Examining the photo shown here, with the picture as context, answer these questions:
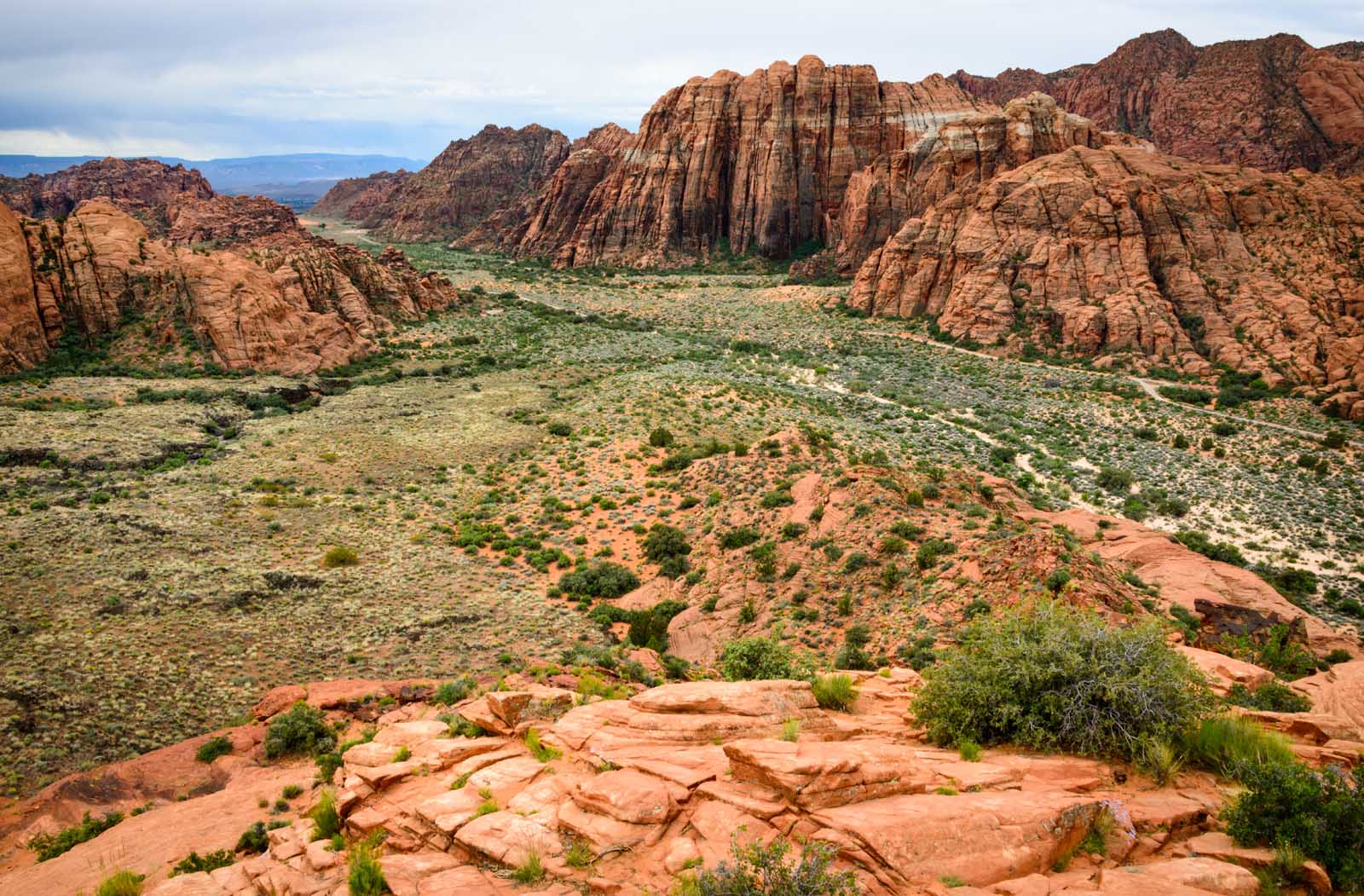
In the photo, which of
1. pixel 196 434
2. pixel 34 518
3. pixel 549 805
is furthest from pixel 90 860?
pixel 196 434

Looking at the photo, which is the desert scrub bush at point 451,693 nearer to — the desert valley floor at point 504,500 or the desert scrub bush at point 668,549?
the desert valley floor at point 504,500

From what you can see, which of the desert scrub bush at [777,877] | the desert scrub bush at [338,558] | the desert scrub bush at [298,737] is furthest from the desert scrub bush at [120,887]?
the desert scrub bush at [338,558]

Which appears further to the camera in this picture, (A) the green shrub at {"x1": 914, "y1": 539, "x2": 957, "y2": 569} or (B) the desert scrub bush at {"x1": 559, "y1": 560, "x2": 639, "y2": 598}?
(B) the desert scrub bush at {"x1": 559, "y1": 560, "x2": 639, "y2": 598}

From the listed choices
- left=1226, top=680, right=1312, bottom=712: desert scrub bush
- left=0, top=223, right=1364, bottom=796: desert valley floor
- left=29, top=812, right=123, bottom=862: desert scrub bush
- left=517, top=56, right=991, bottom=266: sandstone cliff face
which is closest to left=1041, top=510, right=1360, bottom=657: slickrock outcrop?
left=1226, top=680, right=1312, bottom=712: desert scrub bush

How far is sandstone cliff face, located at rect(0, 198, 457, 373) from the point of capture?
4791cm

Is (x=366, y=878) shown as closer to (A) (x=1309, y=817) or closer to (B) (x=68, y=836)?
(B) (x=68, y=836)

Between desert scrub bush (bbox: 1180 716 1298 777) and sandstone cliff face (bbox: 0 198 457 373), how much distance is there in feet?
188

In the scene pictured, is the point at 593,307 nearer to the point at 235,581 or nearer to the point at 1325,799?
the point at 235,581

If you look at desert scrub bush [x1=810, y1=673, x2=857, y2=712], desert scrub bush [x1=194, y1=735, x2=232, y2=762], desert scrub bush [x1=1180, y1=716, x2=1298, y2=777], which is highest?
desert scrub bush [x1=1180, y1=716, x2=1298, y2=777]

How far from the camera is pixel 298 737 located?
52.5 ft

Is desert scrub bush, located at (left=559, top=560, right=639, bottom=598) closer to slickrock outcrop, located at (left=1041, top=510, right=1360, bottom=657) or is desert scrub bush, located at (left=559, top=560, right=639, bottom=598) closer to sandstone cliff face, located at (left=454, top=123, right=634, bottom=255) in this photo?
slickrock outcrop, located at (left=1041, top=510, right=1360, bottom=657)

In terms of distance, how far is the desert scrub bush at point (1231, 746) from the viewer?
369 inches

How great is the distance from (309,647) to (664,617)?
35.0ft

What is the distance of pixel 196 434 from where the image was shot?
39094mm
